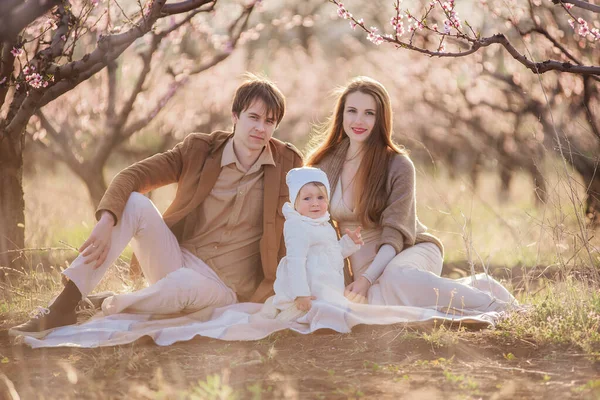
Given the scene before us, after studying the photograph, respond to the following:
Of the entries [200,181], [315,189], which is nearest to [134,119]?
[200,181]

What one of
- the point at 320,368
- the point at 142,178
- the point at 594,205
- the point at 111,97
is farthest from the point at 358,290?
the point at 111,97

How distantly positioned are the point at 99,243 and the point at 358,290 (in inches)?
55.5

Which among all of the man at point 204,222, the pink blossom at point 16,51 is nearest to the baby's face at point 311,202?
the man at point 204,222

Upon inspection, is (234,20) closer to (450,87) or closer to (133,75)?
(133,75)

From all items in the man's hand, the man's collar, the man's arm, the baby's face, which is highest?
the man's collar

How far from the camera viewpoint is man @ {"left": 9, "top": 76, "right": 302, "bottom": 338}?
4023mm

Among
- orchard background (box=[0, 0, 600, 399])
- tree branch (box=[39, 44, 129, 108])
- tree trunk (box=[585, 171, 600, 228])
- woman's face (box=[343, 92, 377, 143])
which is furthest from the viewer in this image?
tree trunk (box=[585, 171, 600, 228])

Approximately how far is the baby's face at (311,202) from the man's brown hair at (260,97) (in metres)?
0.57

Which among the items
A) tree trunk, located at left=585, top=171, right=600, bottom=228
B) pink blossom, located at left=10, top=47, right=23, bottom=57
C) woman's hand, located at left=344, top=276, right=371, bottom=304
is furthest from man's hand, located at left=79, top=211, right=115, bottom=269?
tree trunk, located at left=585, top=171, right=600, bottom=228

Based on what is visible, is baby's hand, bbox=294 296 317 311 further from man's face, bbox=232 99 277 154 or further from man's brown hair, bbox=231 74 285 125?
man's brown hair, bbox=231 74 285 125

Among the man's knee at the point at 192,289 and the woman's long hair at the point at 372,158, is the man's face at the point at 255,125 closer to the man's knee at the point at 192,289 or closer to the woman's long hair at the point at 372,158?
the woman's long hair at the point at 372,158

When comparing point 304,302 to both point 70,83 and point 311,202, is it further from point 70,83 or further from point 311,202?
point 70,83

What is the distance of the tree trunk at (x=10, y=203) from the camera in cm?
575

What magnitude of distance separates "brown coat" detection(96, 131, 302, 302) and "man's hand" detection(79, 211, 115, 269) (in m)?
0.29
